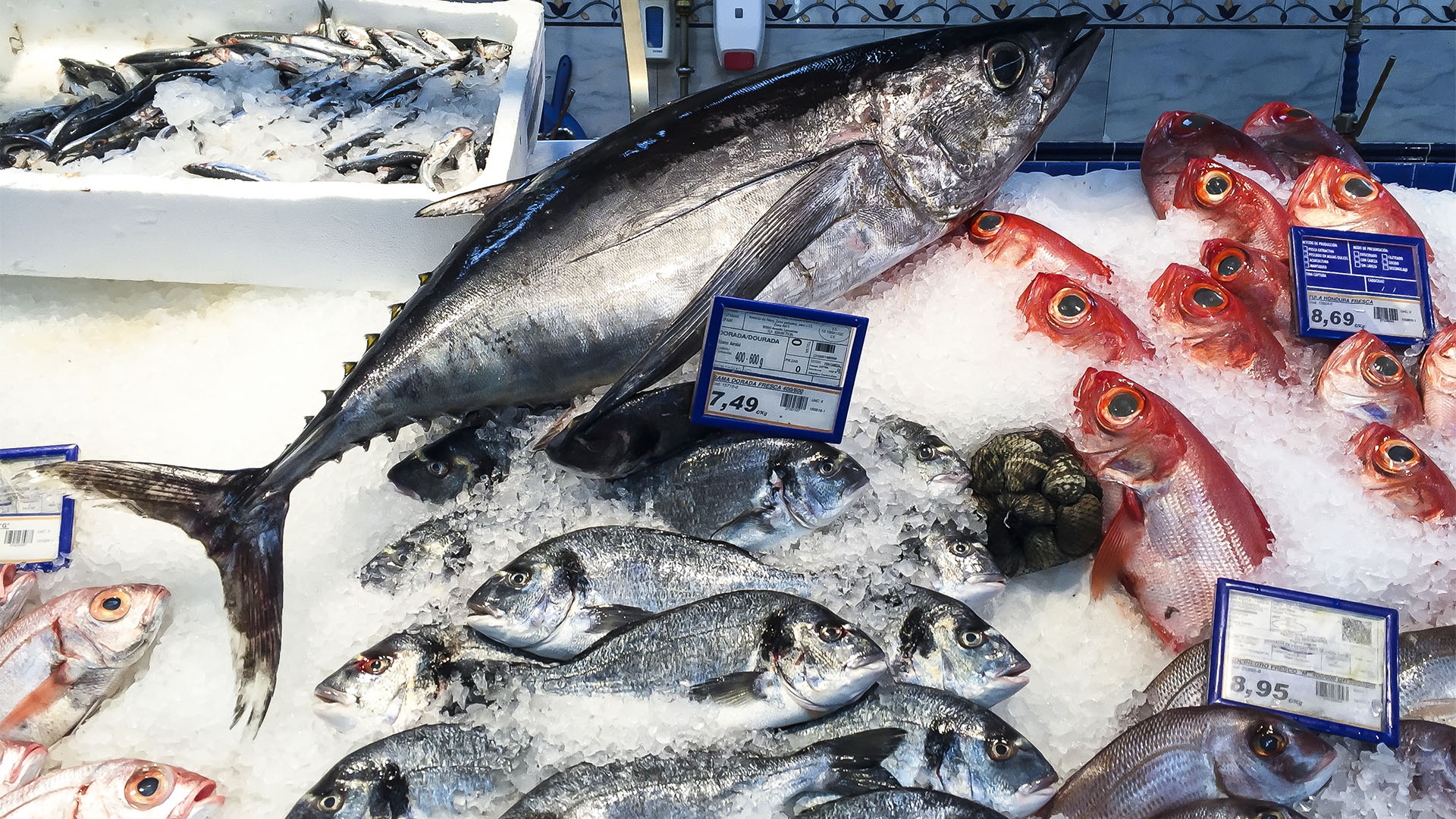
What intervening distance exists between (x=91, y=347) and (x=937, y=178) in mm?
2371

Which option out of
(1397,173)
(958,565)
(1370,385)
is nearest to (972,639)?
(958,565)

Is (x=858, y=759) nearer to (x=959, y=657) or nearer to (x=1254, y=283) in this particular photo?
(x=959, y=657)

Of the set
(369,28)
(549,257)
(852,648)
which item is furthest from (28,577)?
(369,28)

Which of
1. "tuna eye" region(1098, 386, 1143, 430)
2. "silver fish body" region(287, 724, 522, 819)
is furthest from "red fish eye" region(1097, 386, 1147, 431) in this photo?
"silver fish body" region(287, 724, 522, 819)

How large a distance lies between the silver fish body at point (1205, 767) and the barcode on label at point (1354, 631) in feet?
0.66

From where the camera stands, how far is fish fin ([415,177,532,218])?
2.20 meters

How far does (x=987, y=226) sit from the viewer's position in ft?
8.07

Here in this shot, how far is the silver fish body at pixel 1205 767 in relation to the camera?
4.83 ft

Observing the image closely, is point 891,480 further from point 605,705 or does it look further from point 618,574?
point 605,705

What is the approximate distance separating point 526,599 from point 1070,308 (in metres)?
1.38

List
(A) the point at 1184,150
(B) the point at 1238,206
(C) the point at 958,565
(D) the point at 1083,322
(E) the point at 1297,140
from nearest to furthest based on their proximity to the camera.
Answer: (C) the point at 958,565 → (D) the point at 1083,322 → (B) the point at 1238,206 → (A) the point at 1184,150 → (E) the point at 1297,140

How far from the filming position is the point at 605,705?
5.18 ft

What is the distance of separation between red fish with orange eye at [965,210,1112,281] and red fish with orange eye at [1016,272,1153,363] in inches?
7.6

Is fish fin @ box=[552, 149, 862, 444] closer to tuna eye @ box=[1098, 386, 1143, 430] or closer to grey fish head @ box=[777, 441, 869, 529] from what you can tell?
grey fish head @ box=[777, 441, 869, 529]
